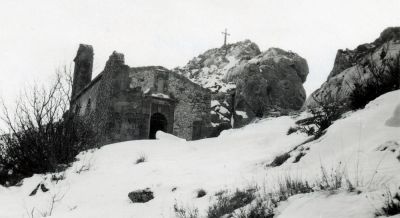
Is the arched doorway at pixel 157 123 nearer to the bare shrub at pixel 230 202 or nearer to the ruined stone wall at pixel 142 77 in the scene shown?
the ruined stone wall at pixel 142 77

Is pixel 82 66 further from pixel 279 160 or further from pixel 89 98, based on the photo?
pixel 279 160

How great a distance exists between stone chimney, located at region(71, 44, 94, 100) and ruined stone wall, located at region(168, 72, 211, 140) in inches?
183

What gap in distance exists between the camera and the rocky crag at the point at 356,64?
30.9ft

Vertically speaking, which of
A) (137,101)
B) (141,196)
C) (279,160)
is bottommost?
(141,196)

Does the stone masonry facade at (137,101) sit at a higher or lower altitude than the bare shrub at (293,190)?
higher

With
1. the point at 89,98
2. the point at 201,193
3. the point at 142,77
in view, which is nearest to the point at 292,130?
the point at 201,193

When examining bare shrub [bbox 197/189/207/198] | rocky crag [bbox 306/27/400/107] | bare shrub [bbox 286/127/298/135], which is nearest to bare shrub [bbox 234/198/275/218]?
bare shrub [bbox 197/189/207/198]

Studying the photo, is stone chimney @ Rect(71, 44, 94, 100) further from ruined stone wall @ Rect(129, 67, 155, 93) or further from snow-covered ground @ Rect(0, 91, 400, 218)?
snow-covered ground @ Rect(0, 91, 400, 218)

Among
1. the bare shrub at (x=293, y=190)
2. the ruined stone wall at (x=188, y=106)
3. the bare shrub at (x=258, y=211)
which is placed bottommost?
the bare shrub at (x=258, y=211)

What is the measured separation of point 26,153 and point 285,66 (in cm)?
2283

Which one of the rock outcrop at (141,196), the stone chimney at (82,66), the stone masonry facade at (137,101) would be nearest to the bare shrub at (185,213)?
the rock outcrop at (141,196)

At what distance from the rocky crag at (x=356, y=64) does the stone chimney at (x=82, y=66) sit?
14750 mm

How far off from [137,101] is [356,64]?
9549mm

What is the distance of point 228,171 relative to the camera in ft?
22.2
